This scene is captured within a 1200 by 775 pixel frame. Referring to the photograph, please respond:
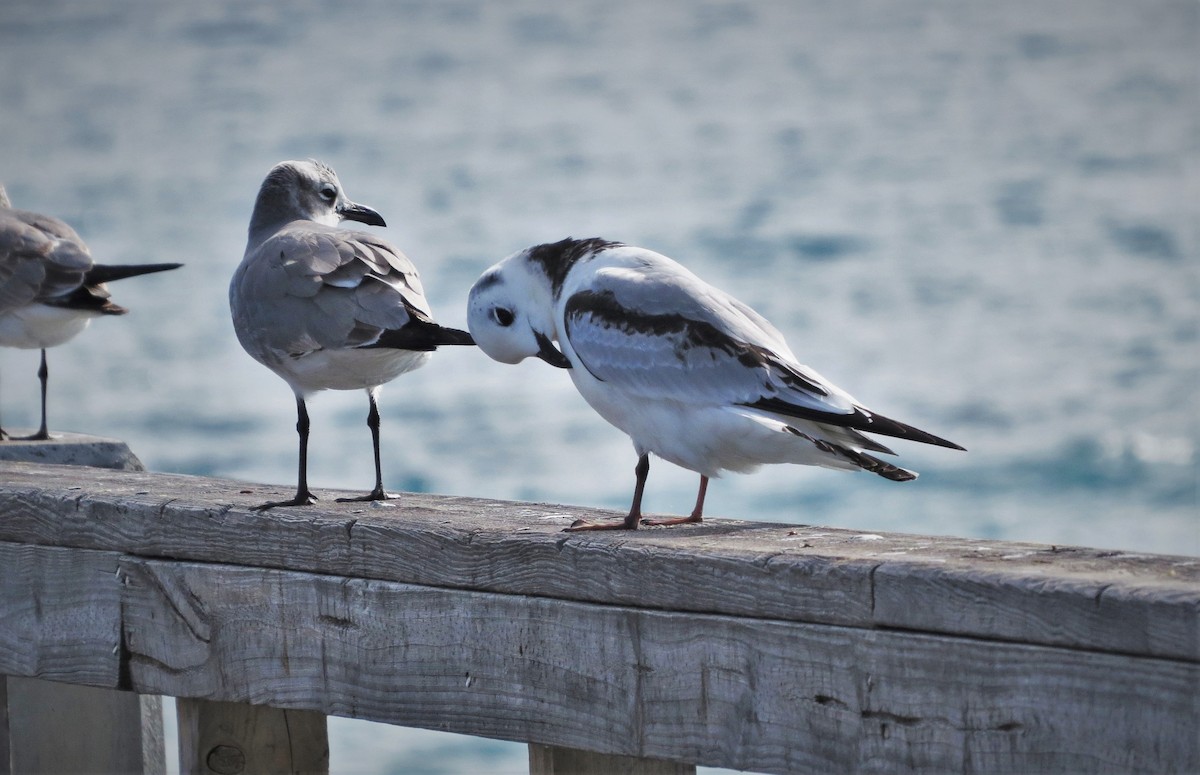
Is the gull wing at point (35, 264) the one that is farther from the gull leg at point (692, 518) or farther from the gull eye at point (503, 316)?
the gull leg at point (692, 518)

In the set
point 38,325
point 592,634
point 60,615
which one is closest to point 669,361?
point 592,634

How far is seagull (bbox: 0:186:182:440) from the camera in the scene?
616 cm

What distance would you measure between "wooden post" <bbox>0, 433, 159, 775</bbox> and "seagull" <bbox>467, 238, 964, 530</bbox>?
1.17 meters

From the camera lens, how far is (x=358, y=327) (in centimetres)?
391

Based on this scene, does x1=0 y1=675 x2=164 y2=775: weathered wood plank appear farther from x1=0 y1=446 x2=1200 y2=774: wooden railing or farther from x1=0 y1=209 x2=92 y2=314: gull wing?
x1=0 y1=209 x2=92 y2=314: gull wing

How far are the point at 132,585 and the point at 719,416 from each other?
1.33 m

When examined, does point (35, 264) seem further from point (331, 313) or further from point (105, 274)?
point (331, 313)

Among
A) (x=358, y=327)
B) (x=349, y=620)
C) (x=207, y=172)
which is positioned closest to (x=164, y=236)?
(x=207, y=172)

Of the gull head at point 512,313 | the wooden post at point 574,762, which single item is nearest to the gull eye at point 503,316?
the gull head at point 512,313

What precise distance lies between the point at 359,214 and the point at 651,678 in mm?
2601

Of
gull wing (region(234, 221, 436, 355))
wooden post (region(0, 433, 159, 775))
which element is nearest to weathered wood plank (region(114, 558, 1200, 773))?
wooden post (region(0, 433, 159, 775))

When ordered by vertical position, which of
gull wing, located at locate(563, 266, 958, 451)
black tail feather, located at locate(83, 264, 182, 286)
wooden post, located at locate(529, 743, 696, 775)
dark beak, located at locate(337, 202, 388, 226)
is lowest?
wooden post, located at locate(529, 743, 696, 775)

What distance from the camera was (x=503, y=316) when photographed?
3.77 metres

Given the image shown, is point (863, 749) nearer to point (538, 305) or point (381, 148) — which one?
point (538, 305)
